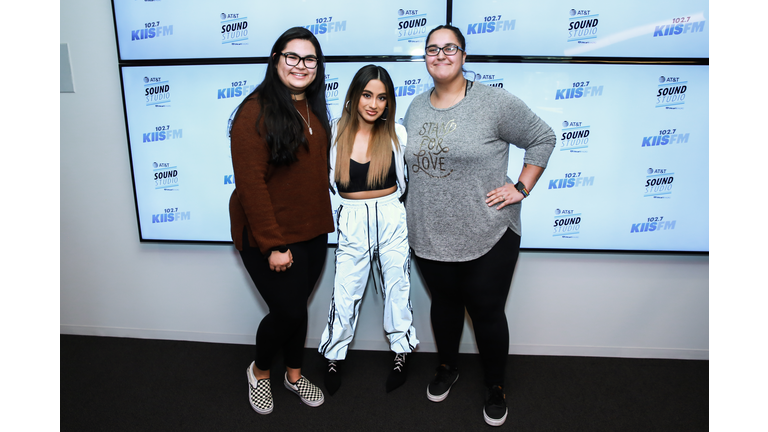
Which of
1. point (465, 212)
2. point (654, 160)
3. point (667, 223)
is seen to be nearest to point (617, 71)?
point (654, 160)

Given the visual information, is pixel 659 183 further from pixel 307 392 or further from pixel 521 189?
pixel 307 392

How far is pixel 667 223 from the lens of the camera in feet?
6.91

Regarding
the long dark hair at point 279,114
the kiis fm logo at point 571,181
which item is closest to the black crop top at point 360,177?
the long dark hair at point 279,114

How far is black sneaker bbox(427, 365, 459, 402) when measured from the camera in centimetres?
194

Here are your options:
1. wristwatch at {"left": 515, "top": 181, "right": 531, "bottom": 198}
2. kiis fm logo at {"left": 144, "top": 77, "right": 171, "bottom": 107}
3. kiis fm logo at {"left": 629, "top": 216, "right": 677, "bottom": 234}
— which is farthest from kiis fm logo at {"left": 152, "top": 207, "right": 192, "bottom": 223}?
kiis fm logo at {"left": 629, "top": 216, "right": 677, "bottom": 234}

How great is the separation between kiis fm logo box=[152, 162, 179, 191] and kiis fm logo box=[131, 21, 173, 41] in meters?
0.69

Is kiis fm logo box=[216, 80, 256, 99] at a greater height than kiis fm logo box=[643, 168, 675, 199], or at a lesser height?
greater

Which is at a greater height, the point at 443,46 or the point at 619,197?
the point at 443,46

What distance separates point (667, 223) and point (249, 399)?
2.43 metres

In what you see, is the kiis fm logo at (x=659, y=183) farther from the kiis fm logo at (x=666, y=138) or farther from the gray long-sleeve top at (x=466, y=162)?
the gray long-sleeve top at (x=466, y=162)

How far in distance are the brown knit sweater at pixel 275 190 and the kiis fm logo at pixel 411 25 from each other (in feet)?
2.37

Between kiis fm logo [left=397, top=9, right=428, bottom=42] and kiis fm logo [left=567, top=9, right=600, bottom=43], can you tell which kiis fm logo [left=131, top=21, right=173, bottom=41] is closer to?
kiis fm logo [left=397, top=9, right=428, bottom=42]

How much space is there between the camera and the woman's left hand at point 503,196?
1641mm

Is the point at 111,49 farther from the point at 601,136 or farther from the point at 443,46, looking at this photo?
the point at 601,136
